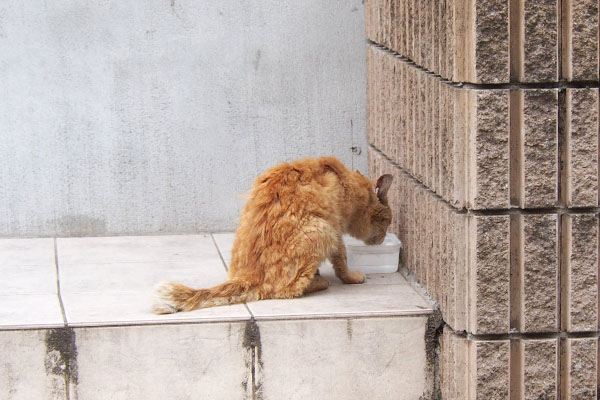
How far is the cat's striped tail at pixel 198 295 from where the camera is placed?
173 inches

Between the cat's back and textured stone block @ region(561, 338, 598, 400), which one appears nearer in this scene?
textured stone block @ region(561, 338, 598, 400)

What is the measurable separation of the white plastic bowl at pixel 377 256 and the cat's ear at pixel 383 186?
0.82 feet

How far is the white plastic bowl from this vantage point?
5266 millimetres

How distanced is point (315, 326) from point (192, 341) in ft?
1.84

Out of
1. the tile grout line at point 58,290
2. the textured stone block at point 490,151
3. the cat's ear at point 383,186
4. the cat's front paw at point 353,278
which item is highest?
the textured stone block at point 490,151

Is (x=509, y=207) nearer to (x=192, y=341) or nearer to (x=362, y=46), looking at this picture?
(x=192, y=341)

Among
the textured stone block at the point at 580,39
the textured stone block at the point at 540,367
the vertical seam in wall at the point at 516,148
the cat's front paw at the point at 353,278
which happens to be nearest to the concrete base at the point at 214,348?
the cat's front paw at the point at 353,278

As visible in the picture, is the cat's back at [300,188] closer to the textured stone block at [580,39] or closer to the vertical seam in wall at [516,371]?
the vertical seam in wall at [516,371]

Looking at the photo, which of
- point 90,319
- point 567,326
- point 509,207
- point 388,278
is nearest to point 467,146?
point 509,207

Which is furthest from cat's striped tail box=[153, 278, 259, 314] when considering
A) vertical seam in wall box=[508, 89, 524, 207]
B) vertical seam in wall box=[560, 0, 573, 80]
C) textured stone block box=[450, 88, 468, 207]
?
vertical seam in wall box=[560, 0, 573, 80]

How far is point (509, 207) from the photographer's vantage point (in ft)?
13.0

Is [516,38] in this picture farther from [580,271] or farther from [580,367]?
[580,367]

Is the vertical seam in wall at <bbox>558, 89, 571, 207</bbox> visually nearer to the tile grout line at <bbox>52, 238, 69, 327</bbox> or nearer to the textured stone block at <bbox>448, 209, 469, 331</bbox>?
the textured stone block at <bbox>448, 209, 469, 331</bbox>

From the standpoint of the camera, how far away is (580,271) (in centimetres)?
399
